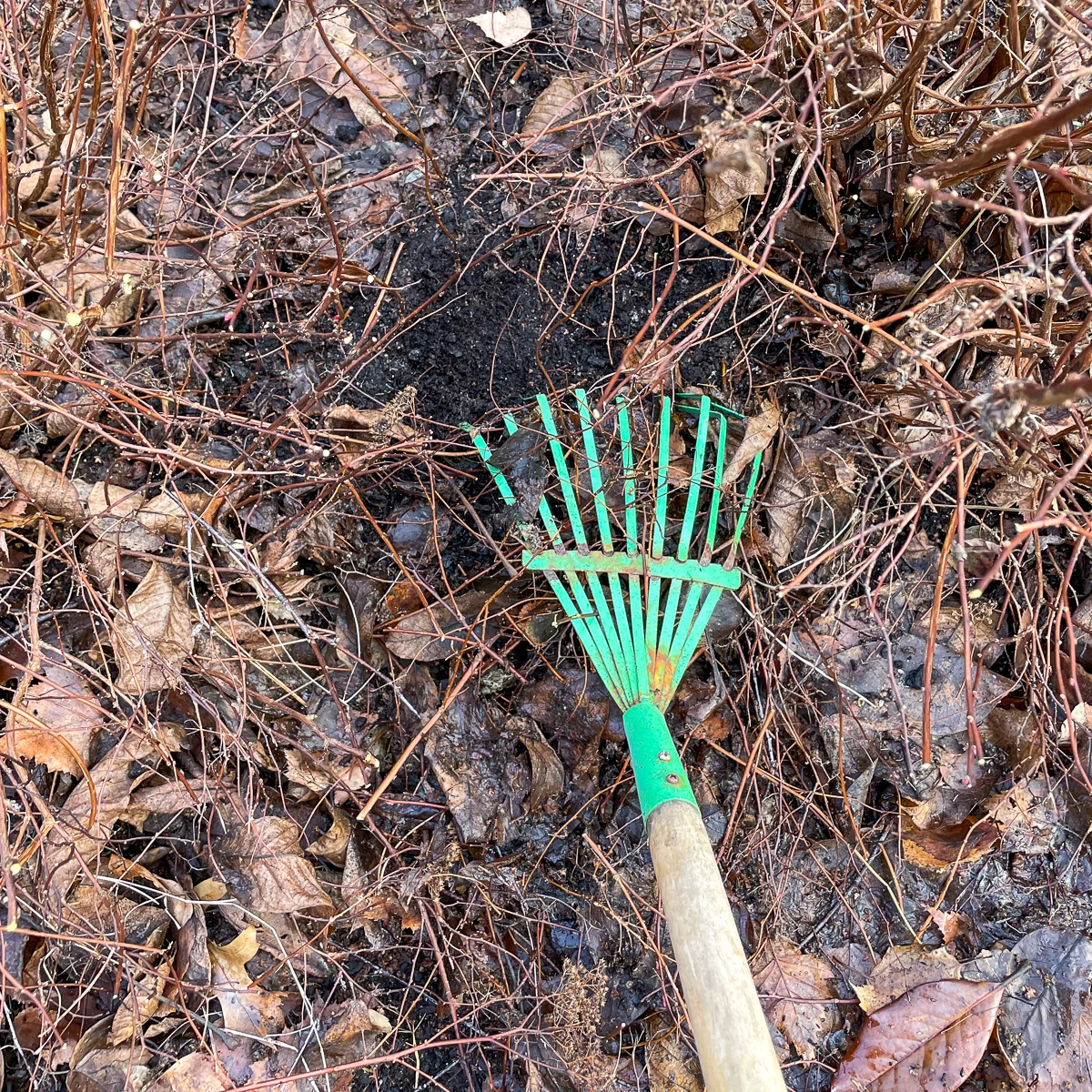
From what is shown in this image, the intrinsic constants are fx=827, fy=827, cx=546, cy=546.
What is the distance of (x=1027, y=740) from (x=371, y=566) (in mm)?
1487

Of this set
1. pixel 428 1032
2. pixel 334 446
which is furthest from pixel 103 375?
pixel 428 1032

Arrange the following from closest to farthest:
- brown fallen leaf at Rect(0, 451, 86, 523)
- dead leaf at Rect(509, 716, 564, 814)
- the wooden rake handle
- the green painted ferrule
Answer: the wooden rake handle → the green painted ferrule → brown fallen leaf at Rect(0, 451, 86, 523) → dead leaf at Rect(509, 716, 564, 814)

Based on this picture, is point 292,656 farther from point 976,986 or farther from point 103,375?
point 976,986

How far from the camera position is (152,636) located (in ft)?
5.63

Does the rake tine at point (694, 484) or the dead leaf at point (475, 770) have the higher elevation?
the rake tine at point (694, 484)

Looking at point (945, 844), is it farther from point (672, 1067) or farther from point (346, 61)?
point (346, 61)

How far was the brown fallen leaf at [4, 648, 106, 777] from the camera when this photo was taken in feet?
5.47

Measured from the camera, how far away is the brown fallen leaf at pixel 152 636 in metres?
1.70

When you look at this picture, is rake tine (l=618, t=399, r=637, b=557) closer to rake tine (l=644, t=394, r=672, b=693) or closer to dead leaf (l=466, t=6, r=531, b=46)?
rake tine (l=644, t=394, r=672, b=693)

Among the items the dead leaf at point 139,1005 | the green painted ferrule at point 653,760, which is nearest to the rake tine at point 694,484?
the green painted ferrule at point 653,760

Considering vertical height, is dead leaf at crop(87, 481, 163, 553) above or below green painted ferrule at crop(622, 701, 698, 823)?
above

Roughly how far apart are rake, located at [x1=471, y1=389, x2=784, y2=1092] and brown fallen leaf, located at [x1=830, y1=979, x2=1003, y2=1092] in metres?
0.51

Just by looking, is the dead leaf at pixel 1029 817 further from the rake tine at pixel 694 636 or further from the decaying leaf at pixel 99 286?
the decaying leaf at pixel 99 286

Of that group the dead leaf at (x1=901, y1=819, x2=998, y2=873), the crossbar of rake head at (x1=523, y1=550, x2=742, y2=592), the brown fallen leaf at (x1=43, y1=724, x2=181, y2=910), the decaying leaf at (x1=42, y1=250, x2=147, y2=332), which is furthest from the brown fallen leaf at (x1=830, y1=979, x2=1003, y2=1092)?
the decaying leaf at (x1=42, y1=250, x2=147, y2=332)
